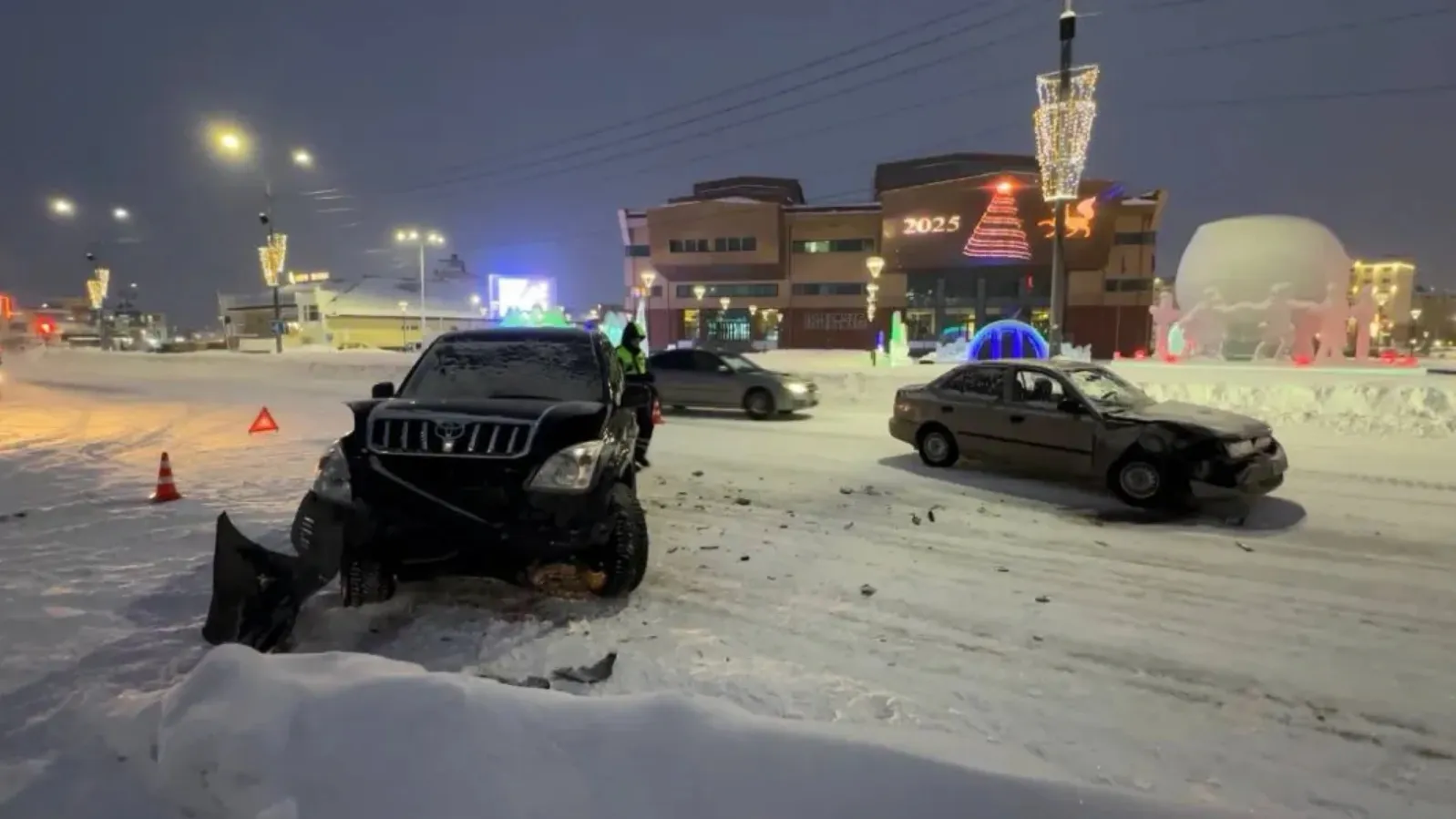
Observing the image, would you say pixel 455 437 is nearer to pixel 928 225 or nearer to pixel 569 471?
pixel 569 471

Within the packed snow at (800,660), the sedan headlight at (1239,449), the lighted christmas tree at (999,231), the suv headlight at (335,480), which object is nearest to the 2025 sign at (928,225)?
the lighted christmas tree at (999,231)

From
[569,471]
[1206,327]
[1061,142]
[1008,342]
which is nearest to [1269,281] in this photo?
[1206,327]

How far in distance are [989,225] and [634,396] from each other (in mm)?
48103

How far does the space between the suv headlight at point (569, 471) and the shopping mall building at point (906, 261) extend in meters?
48.4

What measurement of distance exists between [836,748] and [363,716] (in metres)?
1.89

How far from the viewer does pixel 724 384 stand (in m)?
18.1

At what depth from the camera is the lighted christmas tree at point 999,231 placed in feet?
165

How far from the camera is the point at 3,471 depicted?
1077 cm

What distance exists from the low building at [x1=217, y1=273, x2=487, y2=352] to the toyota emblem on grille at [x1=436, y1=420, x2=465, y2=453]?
69.0m

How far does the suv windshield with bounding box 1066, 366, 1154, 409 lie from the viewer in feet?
32.0

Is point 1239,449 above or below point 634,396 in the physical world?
below

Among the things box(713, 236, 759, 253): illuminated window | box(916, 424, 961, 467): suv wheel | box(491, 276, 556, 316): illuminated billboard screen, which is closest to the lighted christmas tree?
box(713, 236, 759, 253): illuminated window

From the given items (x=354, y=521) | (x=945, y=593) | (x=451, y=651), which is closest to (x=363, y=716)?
(x=451, y=651)

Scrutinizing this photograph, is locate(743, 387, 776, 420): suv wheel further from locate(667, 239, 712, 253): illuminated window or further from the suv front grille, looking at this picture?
locate(667, 239, 712, 253): illuminated window
